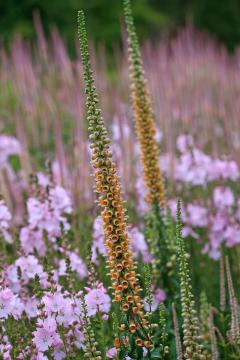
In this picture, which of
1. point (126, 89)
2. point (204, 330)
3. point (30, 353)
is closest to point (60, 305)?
point (30, 353)

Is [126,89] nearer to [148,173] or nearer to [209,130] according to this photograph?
[209,130]

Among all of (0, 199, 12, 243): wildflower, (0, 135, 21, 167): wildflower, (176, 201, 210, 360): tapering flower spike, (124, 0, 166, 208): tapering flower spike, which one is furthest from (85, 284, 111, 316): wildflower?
(0, 135, 21, 167): wildflower

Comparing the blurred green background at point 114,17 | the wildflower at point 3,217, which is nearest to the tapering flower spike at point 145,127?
the wildflower at point 3,217

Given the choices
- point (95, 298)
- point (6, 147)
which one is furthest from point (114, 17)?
point (95, 298)

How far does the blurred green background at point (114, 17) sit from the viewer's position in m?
16.2

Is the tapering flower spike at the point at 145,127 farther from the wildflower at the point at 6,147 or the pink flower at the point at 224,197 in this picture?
the wildflower at the point at 6,147

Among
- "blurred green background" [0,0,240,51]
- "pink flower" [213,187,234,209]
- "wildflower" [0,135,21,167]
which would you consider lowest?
"pink flower" [213,187,234,209]

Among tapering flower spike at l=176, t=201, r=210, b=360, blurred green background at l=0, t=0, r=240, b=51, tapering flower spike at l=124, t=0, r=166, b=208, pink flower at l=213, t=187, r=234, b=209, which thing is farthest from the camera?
blurred green background at l=0, t=0, r=240, b=51

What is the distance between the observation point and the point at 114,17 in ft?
59.8

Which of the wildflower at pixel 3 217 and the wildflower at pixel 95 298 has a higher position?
the wildflower at pixel 3 217

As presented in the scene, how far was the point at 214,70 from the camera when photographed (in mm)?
12625

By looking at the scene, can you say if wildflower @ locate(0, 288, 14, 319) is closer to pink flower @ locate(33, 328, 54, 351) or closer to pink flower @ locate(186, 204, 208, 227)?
pink flower @ locate(33, 328, 54, 351)

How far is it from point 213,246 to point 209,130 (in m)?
3.00

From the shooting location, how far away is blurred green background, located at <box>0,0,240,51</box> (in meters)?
16.2
